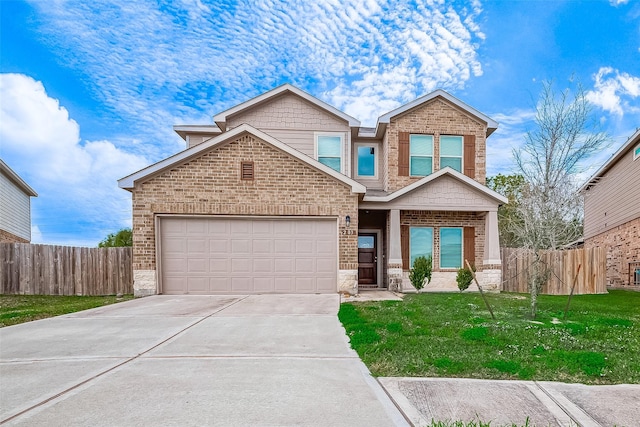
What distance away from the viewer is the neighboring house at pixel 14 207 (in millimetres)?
16719

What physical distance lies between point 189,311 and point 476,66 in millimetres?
13576

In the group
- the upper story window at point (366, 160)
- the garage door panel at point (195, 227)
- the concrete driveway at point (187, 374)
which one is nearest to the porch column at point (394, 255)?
the upper story window at point (366, 160)

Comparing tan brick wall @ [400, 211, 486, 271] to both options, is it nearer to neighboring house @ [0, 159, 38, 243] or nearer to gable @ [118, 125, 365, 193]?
gable @ [118, 125, 365, 193]

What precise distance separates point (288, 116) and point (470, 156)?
23.8ft

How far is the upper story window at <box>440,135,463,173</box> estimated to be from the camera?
13.1 meters

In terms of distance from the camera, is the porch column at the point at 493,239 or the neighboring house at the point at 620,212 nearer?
the porch column at the point at 493,239

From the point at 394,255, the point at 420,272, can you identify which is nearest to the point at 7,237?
the point at 394,255

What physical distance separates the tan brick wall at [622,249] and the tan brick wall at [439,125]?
8216 millimetres

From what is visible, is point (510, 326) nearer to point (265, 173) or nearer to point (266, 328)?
point (266, 328)

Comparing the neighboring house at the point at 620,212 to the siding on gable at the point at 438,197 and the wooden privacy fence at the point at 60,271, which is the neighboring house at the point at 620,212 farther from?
the wooden privacy fence at the point at 60,271

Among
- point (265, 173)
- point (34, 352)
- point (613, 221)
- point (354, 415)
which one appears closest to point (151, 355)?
point (34, 352)

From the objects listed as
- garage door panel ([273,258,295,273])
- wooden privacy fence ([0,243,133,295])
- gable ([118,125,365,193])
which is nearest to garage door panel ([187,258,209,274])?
garage door panel ([273,258,295,273])

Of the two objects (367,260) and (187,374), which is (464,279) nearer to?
(367,260)

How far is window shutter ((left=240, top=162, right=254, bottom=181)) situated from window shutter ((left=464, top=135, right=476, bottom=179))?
27.0 ft
